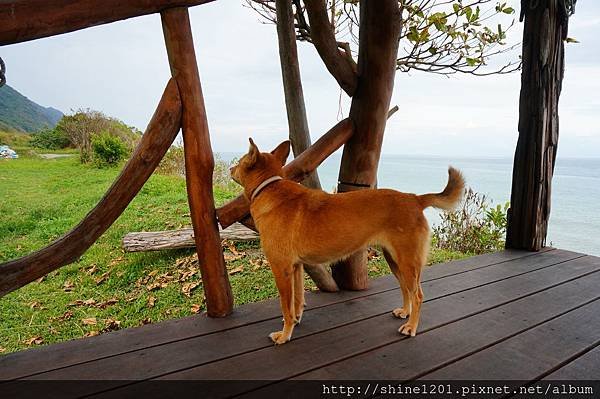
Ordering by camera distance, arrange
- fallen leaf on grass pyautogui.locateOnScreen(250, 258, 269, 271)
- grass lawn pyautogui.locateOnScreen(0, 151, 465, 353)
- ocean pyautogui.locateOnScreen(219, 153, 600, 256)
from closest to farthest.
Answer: grass lawn pyautogui.locateOnScreen(0, 151, 465, 353) < fallen leaf on grass pyautogui.locateOnScreen(250, 258, 269, 271) < ocean pyautogui.locateOnScreen(219, 153, 600, 256)

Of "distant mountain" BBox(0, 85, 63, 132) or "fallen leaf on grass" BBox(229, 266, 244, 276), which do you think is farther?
"distant mountain" BBox(0, 85, 63, 132)

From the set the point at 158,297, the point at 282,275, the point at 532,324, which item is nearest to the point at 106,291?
the point at 158,297

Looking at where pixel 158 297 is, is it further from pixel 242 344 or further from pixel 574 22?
pixel 574 22

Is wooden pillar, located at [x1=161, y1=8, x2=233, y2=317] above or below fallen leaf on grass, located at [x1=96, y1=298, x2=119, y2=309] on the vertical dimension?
above

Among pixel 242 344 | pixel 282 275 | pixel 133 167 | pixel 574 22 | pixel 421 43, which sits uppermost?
pixel 574 22

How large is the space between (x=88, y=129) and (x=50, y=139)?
638mm

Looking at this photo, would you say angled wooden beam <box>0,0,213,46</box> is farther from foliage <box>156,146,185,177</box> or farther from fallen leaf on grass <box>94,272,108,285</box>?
foliage <box>156,146,185,177</box>

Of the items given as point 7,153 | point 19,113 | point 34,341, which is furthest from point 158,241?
point 7,153

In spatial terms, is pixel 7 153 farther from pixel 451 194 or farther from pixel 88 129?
pixel 451 194

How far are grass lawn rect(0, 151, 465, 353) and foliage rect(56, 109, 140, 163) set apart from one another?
0.95 metres

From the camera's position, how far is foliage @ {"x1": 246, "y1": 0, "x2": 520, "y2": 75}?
287 cm

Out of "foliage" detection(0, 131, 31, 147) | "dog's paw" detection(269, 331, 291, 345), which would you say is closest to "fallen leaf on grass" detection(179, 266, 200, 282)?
"dog's paw" detection(269, 331, 291, 345)

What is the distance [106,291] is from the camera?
3.29 metres

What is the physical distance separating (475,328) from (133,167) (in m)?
1.85
